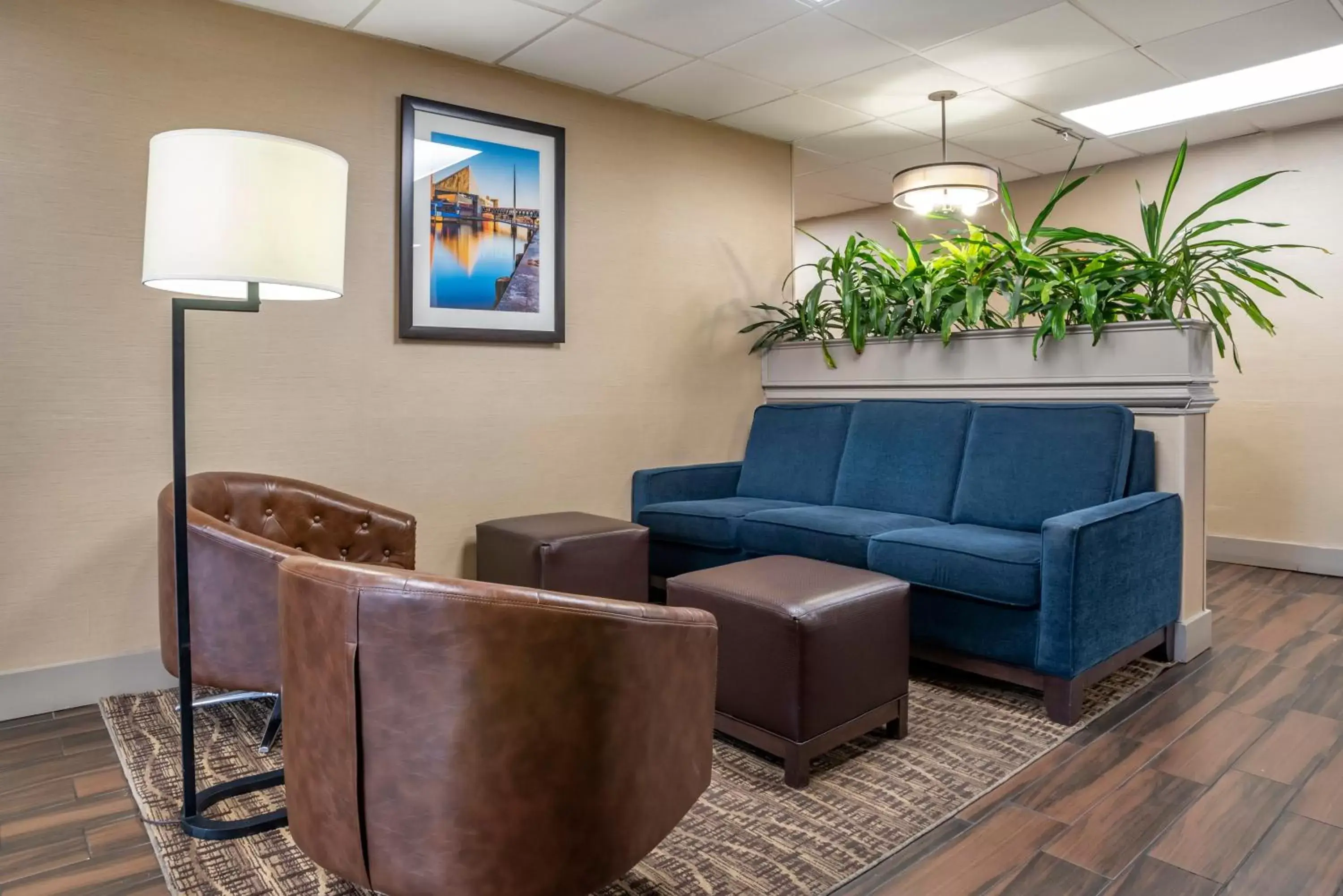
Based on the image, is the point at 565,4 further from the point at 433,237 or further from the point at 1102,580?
the point at 1102,580

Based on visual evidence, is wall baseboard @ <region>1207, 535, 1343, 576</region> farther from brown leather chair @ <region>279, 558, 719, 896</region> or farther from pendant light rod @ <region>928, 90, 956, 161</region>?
brown leather chair @ <region>279, 558, 719, 896</region>

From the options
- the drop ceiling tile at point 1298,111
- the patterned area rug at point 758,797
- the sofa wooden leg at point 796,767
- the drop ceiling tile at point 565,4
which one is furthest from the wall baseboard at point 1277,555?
the drop ceiling tile at point 565,4

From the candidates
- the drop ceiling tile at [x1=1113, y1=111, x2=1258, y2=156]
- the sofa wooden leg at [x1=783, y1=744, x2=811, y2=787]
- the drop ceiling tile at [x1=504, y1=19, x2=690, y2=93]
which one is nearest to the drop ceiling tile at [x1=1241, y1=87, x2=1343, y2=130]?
the drop ceiling tile at [x1=1113, y1=111, x2=1258, y2=156]

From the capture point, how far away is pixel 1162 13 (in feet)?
8.92

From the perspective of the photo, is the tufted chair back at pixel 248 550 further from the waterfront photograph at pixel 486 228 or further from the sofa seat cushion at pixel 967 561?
the sofa seat cushion at pixel 967 561

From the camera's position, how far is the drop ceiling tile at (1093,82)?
124 inches

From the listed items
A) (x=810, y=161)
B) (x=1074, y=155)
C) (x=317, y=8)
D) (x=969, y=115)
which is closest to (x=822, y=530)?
(x=969, y=115)

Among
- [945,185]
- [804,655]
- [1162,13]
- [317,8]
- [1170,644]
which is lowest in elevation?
[1170,644]

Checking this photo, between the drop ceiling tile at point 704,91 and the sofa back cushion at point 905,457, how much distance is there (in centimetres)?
135

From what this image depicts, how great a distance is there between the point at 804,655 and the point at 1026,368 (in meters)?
1.71

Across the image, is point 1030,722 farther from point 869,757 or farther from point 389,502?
point 389,502

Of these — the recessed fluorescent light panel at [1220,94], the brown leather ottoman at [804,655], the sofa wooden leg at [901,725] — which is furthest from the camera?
the recessed fluorescent light panel at [1220,94]

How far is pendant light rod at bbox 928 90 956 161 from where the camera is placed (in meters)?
3.40

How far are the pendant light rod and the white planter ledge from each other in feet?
3.39
